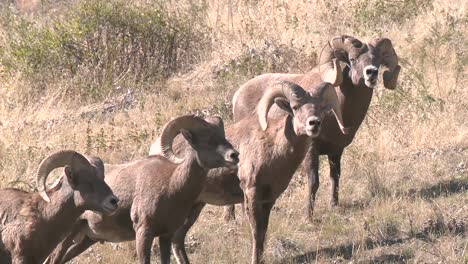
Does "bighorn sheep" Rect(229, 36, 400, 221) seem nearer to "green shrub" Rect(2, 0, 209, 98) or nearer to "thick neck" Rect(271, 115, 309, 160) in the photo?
"thick neck" Rect(271, 115, 309, 160)

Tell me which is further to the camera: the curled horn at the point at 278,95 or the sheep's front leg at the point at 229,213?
the sheep's front leg at the point at 229,213

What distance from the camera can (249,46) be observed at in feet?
60.8

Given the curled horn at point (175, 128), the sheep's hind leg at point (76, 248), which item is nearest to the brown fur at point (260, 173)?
the curled horn at point (175, 128)

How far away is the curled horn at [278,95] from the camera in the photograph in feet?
32.7

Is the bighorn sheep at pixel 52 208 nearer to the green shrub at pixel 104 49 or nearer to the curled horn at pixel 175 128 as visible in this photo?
the curled horn at pixel 175 128

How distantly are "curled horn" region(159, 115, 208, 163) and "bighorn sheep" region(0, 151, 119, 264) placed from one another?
66 centimetres

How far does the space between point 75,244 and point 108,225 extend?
25.2 inches

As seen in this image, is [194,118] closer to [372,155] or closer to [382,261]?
[382,261]

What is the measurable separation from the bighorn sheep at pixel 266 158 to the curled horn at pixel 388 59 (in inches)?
68.9

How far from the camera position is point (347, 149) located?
44.6 ft

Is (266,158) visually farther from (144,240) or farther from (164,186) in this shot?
(144,240)

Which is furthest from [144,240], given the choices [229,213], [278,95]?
[229,213]

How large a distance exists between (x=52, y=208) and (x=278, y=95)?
2629mm

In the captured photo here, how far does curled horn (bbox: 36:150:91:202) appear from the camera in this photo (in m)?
8.80
